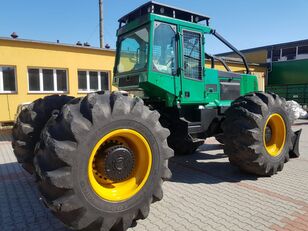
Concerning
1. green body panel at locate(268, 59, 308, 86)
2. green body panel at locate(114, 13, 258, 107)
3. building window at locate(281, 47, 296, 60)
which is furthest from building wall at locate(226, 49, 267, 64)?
green body panel at locate(114, 13, 258, 107)

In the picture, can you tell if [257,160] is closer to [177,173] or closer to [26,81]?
[177,173]

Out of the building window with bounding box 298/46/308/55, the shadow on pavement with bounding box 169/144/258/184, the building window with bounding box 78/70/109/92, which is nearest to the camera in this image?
the shadow on pavement with bounding box 169/144/258/184

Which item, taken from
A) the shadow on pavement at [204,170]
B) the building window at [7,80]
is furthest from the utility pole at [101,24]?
the shadow on pavement at [204,170]

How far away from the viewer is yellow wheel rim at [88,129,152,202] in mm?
3264

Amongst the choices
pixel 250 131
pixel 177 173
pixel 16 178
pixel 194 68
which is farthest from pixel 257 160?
pixel 16 178

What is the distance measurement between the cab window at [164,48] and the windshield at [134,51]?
0.17 metres

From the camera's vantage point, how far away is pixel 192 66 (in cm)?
554

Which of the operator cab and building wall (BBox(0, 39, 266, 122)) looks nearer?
the operator cab

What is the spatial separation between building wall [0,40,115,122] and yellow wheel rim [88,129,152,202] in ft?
31.3

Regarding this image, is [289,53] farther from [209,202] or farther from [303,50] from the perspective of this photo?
[209,202]

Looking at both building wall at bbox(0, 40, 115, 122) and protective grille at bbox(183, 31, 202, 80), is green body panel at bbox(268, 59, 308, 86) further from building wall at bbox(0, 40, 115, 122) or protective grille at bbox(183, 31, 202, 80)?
protective grille at bbox(183, 31, 202, 80)

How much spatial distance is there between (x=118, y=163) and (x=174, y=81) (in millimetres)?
2286

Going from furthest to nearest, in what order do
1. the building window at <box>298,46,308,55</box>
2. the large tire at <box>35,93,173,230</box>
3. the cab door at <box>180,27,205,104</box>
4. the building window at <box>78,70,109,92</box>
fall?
the building window at <box>298,46,308,55</box> → the building window at <box>78,70,109,92</box> → the cab door at <box>180,27,205,104</box> → the large tire at <box>35,93,173,230</box>

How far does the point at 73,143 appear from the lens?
9.45 feet
